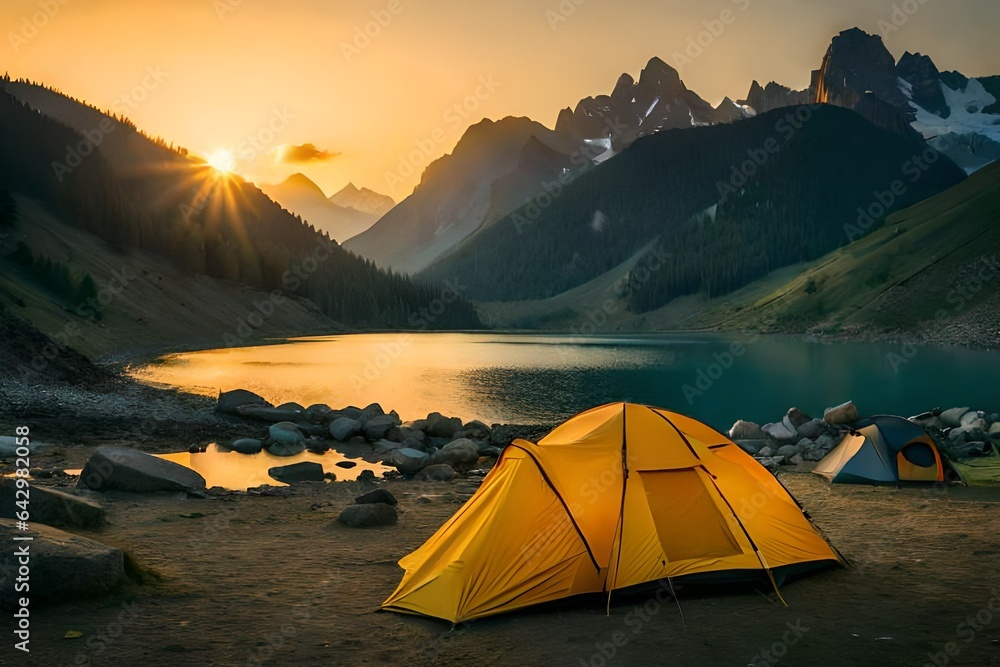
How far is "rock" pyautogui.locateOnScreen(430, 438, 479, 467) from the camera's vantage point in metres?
28.0

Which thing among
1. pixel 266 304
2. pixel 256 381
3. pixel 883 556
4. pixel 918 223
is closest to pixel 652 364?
pixel 256 381

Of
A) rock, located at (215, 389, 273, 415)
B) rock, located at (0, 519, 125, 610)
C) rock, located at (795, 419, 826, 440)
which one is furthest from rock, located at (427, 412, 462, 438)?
rock, located at (0, 519, 125, 610)

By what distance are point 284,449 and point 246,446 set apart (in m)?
1.50

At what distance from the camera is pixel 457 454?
93.0 ft

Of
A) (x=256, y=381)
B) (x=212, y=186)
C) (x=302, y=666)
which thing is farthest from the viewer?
(x=212, y=186)

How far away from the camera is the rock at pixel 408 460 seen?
2642 centimetres

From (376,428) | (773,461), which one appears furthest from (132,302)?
(773,461)

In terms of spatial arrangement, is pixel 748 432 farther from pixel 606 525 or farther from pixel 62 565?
pixel 62 565

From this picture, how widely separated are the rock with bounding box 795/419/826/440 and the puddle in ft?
56.4

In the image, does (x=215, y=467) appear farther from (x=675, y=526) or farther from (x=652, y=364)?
(x=652, y=364)

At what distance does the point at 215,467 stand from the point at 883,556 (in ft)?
71.2

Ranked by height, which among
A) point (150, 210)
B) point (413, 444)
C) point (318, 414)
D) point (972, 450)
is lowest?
point (972, 450)

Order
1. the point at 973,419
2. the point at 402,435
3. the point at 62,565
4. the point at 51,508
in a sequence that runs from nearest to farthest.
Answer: the point at 62,565, the point at 51,508, the point at 973,419, the point at 402,435

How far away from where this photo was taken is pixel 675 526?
12109 millimetres
